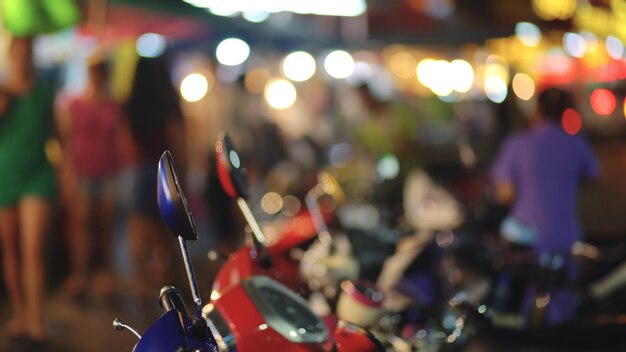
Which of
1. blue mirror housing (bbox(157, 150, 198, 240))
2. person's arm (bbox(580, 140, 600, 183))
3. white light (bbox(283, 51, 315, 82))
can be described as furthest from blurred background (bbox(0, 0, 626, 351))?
white light (bbox(283, 51, 315, 82))

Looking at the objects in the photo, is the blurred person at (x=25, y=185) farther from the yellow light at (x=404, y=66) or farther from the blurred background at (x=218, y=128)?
the yellow light at (x=404, y=66)

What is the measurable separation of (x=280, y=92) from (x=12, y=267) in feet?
39.0

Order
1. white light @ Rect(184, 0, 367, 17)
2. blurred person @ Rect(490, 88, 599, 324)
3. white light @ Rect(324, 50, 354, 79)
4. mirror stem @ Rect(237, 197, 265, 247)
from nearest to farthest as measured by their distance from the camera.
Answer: mirror stem @ Rect(237, 197, 265, 247) < blurred person @ Rect(490, 88, 599, 324) < white light @ Rect(184, 0, 367, 17) < white light @ Rect(324, 50, 354, 79)

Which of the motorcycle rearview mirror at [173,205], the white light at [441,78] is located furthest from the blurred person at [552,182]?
the white light at [441,78]

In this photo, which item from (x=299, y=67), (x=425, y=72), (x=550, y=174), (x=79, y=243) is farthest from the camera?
(x=425, y=72)

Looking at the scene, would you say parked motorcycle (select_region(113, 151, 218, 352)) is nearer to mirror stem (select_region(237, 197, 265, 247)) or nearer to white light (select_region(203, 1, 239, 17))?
mirror stem (select_region(237, 197, 265, 247))

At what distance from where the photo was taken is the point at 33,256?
253 inches

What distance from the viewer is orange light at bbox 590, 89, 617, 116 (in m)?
19.6

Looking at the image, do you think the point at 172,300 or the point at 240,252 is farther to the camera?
the point at 240,252

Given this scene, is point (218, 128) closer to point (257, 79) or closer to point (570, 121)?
point (257, 79)

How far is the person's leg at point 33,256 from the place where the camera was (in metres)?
6.38

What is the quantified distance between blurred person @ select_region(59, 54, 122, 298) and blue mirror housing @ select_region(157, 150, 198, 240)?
18.4 feet

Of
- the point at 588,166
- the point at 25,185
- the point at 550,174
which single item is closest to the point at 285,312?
the point at 550,174

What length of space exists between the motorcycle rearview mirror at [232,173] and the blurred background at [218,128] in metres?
1.04
